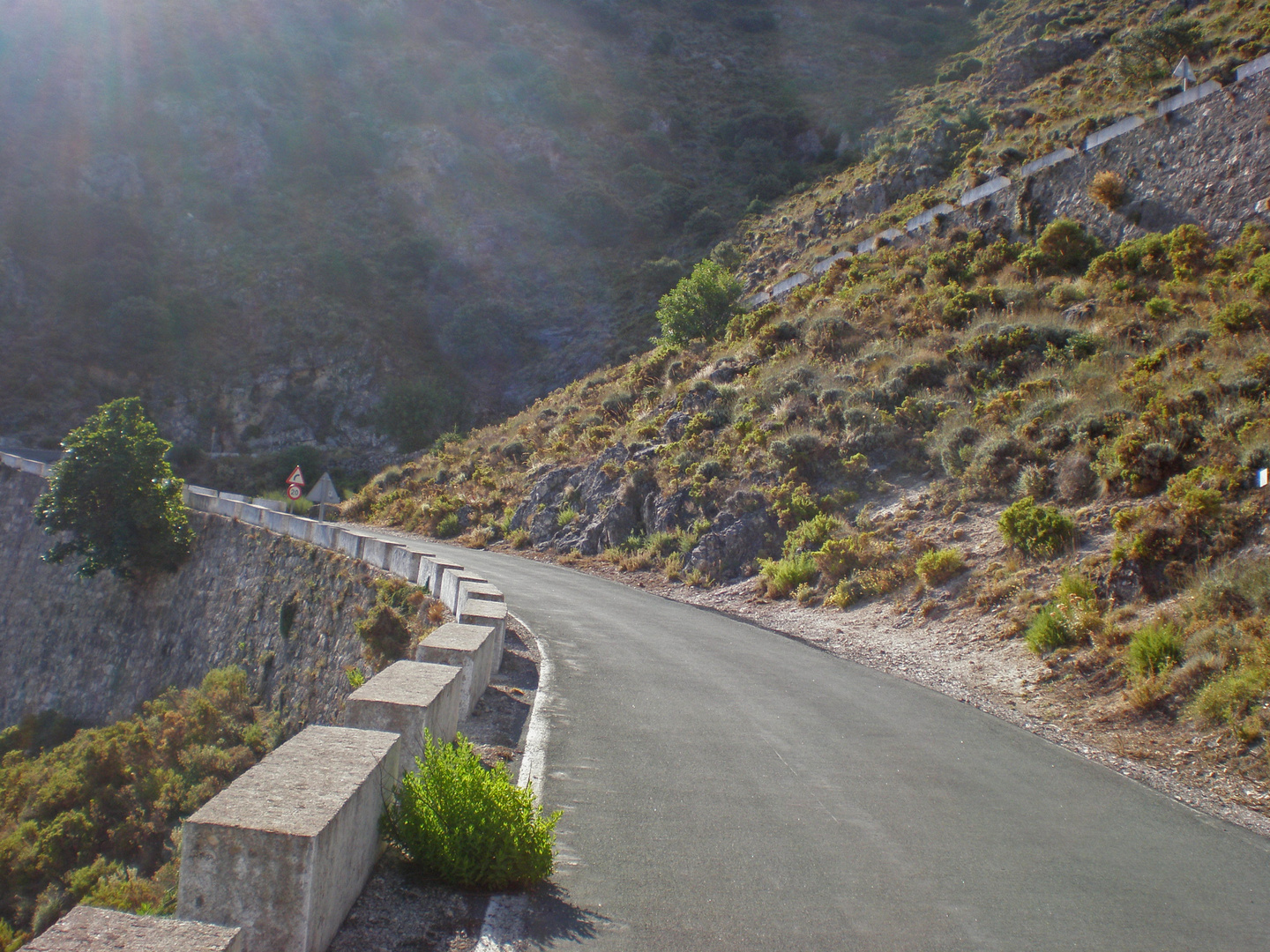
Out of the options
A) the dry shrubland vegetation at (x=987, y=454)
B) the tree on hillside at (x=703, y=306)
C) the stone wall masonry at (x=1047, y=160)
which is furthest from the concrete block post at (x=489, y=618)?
the stone wall masonry at (x=1047, y=160)

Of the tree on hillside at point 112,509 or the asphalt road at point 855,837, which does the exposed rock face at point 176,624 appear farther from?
the asphalt road at point 855,837

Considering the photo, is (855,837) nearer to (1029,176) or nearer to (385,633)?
(385,633)

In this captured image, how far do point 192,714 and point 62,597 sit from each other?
1389 cm

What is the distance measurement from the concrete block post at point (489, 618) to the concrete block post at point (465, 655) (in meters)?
0.51

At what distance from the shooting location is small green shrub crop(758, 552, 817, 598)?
49.4ft

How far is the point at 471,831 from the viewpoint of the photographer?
12.4 feet

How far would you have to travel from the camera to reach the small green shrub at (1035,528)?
38.1ft

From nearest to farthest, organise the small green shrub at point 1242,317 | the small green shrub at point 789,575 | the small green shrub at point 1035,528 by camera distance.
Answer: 1. the small green shrub at point 1035,528
2. the small green shrub at point 1242,317
3. the small green shrub at point 789,575

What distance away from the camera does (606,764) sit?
5.79 metres

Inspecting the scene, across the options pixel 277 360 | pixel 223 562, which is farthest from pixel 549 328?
pixel 223 562

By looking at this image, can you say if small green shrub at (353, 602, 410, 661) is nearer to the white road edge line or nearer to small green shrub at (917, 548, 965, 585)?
the white road edge line

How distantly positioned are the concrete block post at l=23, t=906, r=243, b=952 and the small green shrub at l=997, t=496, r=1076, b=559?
11692 mm

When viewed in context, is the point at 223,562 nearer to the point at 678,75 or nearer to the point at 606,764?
the point at 606,764

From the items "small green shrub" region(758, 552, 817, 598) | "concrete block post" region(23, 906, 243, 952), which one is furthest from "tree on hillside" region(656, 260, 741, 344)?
"concrete block post" region(23, 906, 243, 952)
